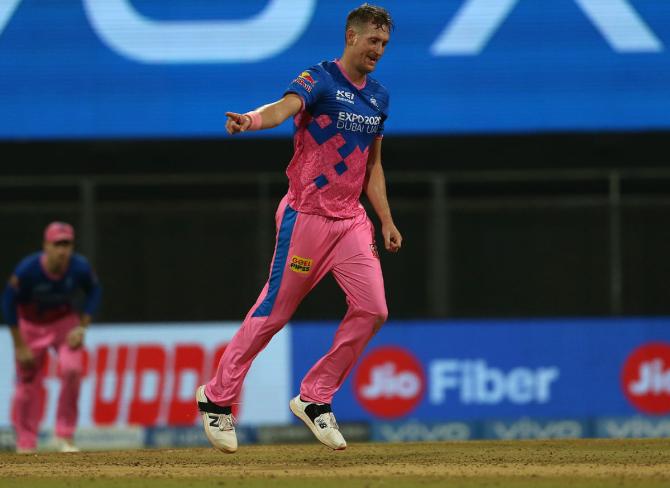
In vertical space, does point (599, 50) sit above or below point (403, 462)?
above

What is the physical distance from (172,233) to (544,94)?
4.31 metres

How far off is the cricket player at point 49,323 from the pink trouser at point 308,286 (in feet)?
14.1

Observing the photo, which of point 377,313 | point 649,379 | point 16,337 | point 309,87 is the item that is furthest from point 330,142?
point 649,379

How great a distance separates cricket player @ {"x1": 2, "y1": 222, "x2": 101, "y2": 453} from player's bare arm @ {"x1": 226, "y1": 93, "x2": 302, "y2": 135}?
480 centimetres

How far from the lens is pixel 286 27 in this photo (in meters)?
15.0

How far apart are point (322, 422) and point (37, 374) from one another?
5166 millimetres

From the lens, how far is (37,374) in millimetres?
12078

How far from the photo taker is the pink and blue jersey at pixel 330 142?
742 centimetres

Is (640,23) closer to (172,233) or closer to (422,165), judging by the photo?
(422,165)

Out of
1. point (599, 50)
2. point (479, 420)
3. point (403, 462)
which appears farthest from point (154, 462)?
point (599, 50)

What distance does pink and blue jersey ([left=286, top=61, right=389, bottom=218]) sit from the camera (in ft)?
24.3

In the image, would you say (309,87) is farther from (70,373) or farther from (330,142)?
(70,373)

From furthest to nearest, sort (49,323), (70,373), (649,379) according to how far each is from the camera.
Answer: (649,379) → (49,323) → (70,373)

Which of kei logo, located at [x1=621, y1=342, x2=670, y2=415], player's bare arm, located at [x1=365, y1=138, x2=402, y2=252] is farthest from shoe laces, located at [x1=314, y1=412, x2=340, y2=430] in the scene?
kei logo, located at [x1=621, y1=342, x2=670, y2=415]
